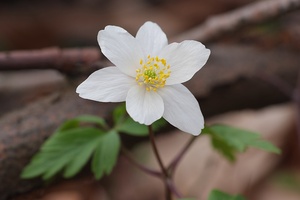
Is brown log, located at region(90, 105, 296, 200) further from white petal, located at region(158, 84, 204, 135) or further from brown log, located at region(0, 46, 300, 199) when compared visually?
white petal, located at region(158, 84, 204, 135)

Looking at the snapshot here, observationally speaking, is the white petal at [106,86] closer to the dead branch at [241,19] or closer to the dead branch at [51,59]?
the dead branch at [51,59]

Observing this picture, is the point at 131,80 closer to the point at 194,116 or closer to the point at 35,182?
the point at 194,116

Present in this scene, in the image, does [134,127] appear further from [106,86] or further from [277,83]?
[277,83]

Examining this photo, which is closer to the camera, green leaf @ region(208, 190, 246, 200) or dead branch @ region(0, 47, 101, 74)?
green leaf @ region(208, 190, 246, 200)

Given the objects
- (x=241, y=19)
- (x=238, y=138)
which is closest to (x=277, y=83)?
→ (x=241, y=19)

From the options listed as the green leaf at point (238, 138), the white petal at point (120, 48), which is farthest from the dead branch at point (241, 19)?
the white petal at point (120, 48)

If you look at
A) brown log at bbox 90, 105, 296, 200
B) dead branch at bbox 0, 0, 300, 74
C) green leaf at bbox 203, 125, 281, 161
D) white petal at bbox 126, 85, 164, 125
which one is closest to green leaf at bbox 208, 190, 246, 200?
green leaf at bbox 203, 125, 281, 161

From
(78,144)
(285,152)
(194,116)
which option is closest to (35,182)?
(78,144)

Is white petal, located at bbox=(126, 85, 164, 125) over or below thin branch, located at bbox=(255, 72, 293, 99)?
over
